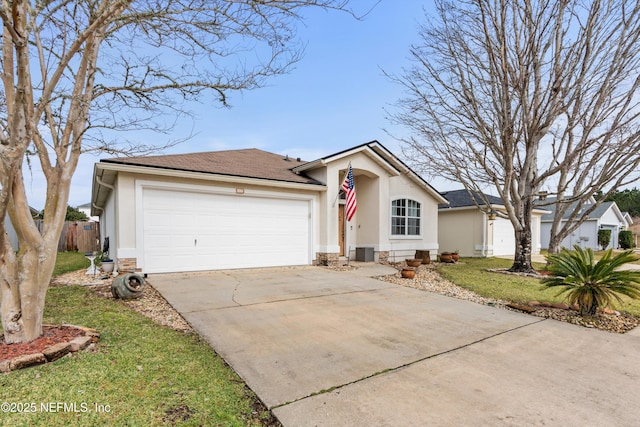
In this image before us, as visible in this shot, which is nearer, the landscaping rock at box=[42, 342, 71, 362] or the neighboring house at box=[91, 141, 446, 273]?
the landscaping rock at box=[42, 342, 71, 362]

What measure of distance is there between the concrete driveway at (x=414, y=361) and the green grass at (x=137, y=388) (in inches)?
9.7

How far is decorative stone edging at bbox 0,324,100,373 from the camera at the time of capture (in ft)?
9.95

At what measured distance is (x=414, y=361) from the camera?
3.57 m

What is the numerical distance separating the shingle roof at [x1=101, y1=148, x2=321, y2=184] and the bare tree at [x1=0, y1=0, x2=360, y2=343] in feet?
11.3

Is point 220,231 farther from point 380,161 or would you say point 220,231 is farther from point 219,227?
point 380,161

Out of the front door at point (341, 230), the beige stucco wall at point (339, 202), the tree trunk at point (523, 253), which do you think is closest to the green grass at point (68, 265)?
the beige stucco wall at point (339, 202)

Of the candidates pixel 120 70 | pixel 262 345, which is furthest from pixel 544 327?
pixel 120 70

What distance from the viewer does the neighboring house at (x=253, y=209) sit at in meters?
8.45

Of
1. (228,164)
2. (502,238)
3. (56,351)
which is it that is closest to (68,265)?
(228,164)

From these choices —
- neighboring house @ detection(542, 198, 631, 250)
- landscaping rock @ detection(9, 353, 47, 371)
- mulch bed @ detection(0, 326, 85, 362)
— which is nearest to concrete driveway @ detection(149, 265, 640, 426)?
mulch bed @ detection(0, 326, 85, 362)

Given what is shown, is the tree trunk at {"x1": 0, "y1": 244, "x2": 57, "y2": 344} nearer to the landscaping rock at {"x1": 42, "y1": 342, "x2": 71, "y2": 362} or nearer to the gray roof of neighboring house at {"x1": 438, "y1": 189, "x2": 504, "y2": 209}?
the landscaping rock at {"x1": 42, "y1": 342, "x2": 71, "y2": 362}

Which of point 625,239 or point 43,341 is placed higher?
point 43,341

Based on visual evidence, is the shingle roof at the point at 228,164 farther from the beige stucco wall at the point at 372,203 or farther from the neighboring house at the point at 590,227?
the neighboring house at the point at 590,227

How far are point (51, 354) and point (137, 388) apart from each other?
1.22m
